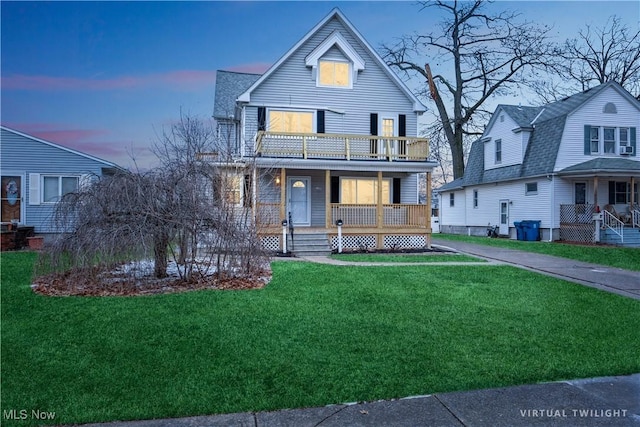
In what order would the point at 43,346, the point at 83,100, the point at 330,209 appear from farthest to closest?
the point at 83,100
the point at 330,209
the point at 43,346

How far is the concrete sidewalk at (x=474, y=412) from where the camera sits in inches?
128

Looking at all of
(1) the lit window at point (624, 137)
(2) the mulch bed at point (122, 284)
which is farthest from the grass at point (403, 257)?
(1) the lit window at point (624, 137)

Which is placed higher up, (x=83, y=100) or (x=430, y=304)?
(x=83, y=100)


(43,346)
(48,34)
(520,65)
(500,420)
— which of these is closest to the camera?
(500,420)

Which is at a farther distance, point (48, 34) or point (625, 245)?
point (625, 245)

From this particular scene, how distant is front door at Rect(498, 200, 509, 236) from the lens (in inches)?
975

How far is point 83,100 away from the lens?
1795cm

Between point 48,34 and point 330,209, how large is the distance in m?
12.0

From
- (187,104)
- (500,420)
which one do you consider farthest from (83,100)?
(500,420)

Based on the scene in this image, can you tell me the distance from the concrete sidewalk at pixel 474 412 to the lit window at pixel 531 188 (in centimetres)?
2067

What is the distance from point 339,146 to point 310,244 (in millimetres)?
4766

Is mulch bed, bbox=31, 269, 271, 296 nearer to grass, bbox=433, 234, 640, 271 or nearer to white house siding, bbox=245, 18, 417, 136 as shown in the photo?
white house siding, bbox=245, 18, 417, 136

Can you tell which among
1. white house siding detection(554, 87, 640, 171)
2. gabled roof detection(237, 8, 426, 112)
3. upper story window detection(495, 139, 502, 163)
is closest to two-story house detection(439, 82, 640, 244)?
white house siding detection(554, 87, 640, 171)

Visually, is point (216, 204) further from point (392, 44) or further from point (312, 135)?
point (392, 44)
